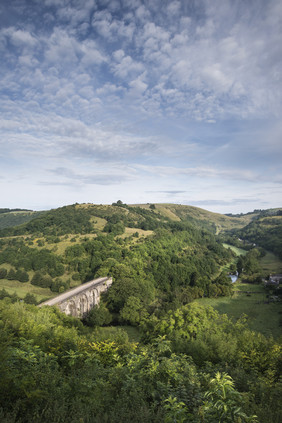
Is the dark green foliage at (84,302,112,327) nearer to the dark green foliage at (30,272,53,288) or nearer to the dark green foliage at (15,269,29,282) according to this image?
the dark green foliage at (30,272,53,288)

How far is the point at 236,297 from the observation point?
85562 millimetres

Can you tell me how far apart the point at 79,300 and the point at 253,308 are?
2348 inches

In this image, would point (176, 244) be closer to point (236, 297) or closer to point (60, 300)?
point (236, 297)

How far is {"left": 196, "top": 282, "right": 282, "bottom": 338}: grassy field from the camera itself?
58500 mm

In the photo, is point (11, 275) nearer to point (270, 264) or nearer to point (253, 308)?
point (253, 308)

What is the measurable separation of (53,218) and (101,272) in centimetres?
8625

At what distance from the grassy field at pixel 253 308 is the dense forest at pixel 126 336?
12.8 feet

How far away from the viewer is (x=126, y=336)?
83.2ft

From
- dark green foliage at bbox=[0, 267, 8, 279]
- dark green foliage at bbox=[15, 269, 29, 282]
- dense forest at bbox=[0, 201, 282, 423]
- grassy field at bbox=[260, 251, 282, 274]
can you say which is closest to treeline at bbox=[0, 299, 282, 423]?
dense forest at bbox=[0, 201, 282, 423]

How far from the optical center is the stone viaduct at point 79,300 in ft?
158

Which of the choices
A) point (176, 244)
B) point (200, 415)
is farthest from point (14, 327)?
point (176, 244)

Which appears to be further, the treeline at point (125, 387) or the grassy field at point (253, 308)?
the grassy field at point (253, 308)

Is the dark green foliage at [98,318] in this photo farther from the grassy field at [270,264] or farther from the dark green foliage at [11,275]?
the grassy field at [270,264]

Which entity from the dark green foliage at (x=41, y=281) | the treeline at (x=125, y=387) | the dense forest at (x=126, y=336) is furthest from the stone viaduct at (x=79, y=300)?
the treeline at (x=125, y=387)
